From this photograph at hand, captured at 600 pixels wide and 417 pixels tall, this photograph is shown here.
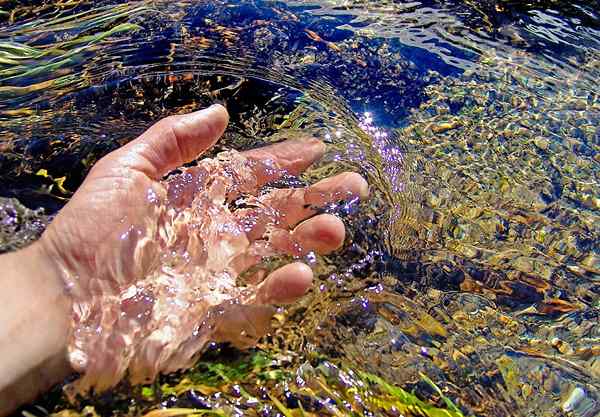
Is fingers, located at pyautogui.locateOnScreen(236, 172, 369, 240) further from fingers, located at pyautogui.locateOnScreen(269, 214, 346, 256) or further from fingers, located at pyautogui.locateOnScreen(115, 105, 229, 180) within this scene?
fingers, located at pyautogui.locateOnScreen(115, 105, 229, 180)

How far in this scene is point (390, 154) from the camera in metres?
3.12

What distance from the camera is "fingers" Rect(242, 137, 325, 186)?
2.89m

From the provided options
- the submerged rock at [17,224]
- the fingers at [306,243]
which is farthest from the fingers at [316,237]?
the submerged rock at [17,224]

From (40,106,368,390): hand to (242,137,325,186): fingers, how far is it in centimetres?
17

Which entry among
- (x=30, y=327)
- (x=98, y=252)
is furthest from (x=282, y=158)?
(x=30, y=327)

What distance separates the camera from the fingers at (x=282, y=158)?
2.89 m

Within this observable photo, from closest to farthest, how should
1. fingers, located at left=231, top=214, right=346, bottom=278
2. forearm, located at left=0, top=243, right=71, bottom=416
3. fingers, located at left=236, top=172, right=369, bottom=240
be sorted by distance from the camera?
forearm, located at left=0, top=243, right=71, bottom=416 → fingers, located at left=231, top=214, right=346, bottom=278 → fingers, located at left=236, top=172, right=369, bottom=240

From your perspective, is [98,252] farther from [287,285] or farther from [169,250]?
[287,285]

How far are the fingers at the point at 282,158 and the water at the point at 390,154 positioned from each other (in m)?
0.08

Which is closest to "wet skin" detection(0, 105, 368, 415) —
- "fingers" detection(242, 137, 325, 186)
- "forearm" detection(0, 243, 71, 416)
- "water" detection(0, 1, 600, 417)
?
"forearm" detection(0, 243, 71, 416)

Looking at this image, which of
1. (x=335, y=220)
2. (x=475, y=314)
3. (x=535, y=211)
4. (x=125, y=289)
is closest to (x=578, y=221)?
(x=535, y=211)

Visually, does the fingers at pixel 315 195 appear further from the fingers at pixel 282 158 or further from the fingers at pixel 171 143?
the fingers at pixel 171 143

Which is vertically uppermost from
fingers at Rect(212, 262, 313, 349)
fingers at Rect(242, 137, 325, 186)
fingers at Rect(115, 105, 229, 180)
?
fingers at Rect(115, 105, 229, 180)

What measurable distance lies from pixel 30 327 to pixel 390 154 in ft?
6.21
